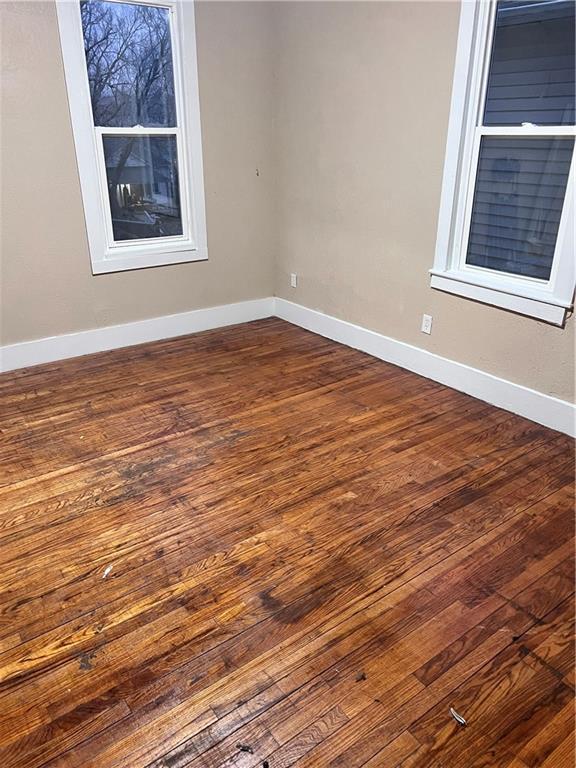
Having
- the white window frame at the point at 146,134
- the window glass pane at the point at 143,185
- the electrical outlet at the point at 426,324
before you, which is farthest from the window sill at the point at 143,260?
the electrical outlet at the point at 426,324

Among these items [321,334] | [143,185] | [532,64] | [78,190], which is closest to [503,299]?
[532,64]

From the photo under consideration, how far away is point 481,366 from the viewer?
121 inches

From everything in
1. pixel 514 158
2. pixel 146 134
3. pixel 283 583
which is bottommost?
pixel 283 583

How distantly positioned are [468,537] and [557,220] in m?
1.61

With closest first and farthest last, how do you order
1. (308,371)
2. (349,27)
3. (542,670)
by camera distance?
(542,670) → (349,27) → (308,371)

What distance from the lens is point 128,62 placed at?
3.41 metres

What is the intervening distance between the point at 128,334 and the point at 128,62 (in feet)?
5.79

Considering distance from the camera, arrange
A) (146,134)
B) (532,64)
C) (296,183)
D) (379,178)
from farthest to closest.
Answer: (296,183) < (146,134) < (379,178) < (532,64)

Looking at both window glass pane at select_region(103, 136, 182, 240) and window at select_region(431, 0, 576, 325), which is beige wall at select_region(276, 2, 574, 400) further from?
window glass pane at select_region(103, 136, 182, 240)

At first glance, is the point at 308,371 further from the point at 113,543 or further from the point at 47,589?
the point at 47,589

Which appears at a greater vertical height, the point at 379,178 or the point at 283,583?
the point at 379,178

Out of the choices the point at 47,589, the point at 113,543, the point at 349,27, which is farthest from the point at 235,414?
the point at 349,27

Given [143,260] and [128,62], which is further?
[143,260]

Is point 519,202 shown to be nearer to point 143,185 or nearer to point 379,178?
point 379,178
